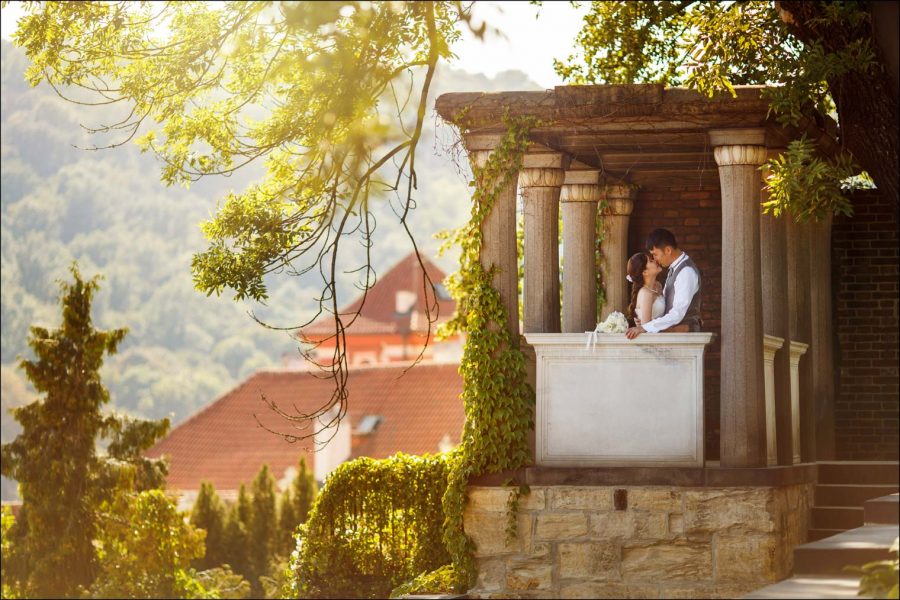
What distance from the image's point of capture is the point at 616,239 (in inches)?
633

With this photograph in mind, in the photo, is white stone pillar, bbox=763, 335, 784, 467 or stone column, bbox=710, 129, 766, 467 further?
white stone pillar, bbox=763, 335, 784, 467

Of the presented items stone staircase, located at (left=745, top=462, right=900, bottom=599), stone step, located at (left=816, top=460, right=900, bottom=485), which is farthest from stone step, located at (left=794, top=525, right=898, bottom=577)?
stone step, located at (left=816, top=460, right=900, bottom=485)

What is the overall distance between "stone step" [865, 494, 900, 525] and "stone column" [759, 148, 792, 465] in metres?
1.52

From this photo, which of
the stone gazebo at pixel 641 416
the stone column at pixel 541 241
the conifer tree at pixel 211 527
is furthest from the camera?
the conifer tree at pixel 211 527

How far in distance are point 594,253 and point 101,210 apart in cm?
15411

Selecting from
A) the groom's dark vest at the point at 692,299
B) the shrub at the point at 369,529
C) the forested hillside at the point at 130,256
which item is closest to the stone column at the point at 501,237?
the groom's dark vest at the point at 692,299

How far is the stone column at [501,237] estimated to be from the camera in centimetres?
1204

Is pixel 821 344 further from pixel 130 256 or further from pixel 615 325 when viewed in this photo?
pixel 130 256

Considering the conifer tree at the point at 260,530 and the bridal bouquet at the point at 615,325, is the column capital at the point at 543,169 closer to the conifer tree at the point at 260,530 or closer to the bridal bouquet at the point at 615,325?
the bridal bouquet at the point at 615,325

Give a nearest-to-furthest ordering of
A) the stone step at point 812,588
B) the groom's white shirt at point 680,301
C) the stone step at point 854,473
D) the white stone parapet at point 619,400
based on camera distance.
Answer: the stone step at point 812,588 → the white stone parapet at point 619,400 → the groom's white shirt at point 680,301 → the stone step at point 854,473

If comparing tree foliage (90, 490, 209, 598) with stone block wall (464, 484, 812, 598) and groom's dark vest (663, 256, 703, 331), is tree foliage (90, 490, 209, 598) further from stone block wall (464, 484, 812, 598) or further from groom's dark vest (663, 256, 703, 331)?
groom's dark vest (663, 256, 703, 331)

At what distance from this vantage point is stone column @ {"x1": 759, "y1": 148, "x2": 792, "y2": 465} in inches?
499

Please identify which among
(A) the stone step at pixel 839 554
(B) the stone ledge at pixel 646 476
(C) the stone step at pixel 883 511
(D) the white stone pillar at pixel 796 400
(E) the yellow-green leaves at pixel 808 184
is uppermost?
(E) the yellow-green leaves at pixel 808 184

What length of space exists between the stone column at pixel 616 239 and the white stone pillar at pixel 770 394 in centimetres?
365
